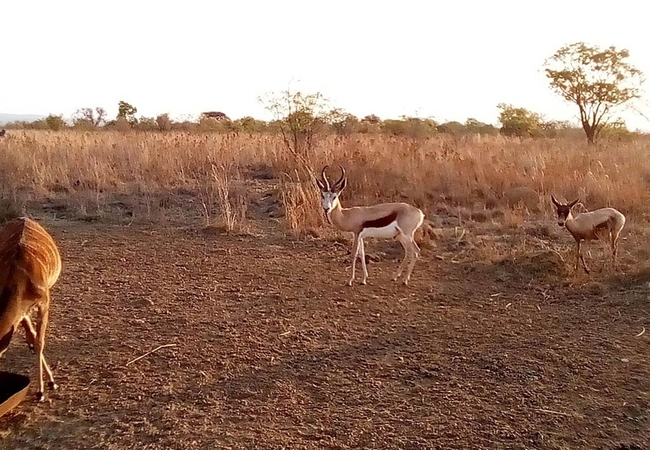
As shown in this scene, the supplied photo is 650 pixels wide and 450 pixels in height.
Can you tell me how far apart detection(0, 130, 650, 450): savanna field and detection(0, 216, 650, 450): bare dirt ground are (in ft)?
0.07

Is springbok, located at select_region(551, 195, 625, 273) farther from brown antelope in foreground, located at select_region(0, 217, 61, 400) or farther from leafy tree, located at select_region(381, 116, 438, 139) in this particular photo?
leafy tree, located at select_region(381, 116, 438, 139)

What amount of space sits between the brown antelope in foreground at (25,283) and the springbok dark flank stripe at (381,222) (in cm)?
399

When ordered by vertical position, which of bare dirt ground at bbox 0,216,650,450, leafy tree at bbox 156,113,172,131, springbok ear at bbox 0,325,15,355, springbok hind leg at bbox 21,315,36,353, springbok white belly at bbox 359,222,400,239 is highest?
leafy tree at bbox 156,113,172,131

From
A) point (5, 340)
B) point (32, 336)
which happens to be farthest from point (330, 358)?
point (5, 340)

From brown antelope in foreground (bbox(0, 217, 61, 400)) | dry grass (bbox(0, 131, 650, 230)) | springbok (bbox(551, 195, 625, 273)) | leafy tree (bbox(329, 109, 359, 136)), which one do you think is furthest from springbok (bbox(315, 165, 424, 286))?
leafy tree (bbox(329, 109, 359, 136))

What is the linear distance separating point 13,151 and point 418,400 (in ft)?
38.6

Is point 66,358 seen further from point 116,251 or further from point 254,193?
point 254,193

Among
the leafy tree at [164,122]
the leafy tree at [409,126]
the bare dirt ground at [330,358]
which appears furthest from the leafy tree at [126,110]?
the bare dirt ground at [330,358]

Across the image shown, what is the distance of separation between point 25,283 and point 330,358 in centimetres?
248

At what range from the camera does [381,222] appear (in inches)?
317

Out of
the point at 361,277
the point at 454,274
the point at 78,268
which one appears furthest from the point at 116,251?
the point at 454,274

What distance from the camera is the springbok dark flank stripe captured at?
26.4 feet

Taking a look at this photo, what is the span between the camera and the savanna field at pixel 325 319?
4375 millimetres

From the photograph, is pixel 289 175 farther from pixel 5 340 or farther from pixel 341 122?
pixel 5 340
